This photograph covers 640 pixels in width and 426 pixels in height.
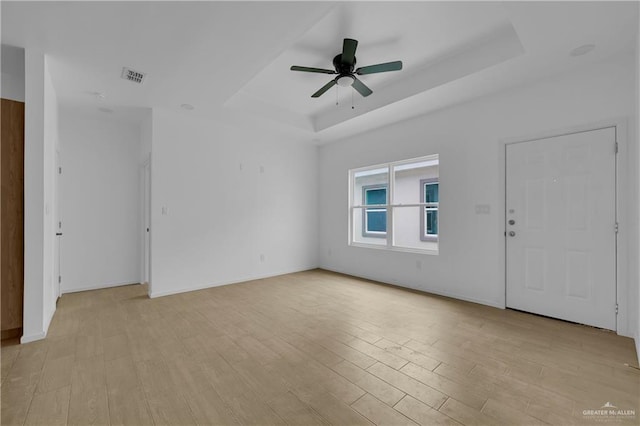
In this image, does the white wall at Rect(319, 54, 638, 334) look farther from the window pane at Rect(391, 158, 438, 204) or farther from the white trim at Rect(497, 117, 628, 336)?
the window pane at Rect(391, 158, 438, 204)

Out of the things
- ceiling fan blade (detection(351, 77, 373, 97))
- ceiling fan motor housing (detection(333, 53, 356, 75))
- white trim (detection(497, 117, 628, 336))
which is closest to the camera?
white trim (detection(497, 117, 628, 336))

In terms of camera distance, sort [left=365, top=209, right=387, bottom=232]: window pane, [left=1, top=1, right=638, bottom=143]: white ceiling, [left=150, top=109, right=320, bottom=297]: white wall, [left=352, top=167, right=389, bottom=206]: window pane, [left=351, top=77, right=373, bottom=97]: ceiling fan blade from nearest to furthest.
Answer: [left=1, top=1, right=638, bottom=143]: white ceiling → [left=351, top=77, right=373, bottom=97]: ceiling fan blade → [left=150, top=109, right=320, bottom=297]: white wall → [left=352, top=167, right=389, bottom=206]: window pane → [left=365, top=209, right=387, bottom=232]: window pane

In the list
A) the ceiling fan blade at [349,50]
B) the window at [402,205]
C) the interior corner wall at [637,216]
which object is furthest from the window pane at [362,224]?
the interior corner wall at [637,216]

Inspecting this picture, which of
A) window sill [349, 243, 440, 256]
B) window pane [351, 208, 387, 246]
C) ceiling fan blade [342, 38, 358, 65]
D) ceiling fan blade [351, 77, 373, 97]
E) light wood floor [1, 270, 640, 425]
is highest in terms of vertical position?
ceiling fan blade [342, 38, 358, 65]

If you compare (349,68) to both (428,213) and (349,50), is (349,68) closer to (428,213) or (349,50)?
(349,50)

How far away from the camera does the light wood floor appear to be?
5.63 feet

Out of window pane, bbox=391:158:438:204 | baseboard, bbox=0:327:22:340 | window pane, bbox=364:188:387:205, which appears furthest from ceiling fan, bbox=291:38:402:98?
baseboard, bbox=0:327:22:340

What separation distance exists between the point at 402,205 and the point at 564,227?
7.13ft

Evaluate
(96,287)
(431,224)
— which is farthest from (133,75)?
(431,224)

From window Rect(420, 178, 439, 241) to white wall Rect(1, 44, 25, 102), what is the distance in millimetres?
5321

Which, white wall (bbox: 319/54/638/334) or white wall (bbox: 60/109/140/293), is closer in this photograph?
white wall (bbox: 319/54/638/334)

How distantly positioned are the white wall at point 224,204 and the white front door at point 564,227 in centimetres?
375

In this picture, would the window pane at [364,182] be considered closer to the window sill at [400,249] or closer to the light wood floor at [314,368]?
the window sill at [400,249]

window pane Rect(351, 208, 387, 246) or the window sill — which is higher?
window pane Rect(351, 208, 387, 246)
